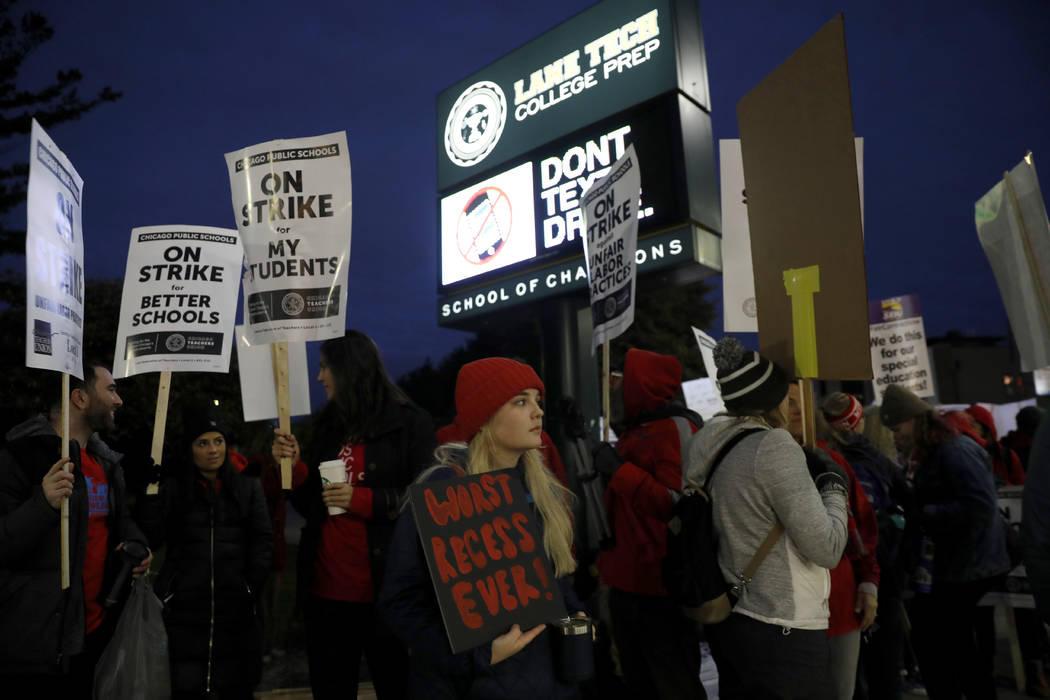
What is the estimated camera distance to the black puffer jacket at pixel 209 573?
4.08 m

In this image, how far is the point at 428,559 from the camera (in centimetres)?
191

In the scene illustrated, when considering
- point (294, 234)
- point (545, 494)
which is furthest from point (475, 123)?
point (545, 494)

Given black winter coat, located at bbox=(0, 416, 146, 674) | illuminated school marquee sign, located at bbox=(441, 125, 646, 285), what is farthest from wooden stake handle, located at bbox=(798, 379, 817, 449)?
illuminated school marquee sign, located at bbox=(441, 125, 646, 285)

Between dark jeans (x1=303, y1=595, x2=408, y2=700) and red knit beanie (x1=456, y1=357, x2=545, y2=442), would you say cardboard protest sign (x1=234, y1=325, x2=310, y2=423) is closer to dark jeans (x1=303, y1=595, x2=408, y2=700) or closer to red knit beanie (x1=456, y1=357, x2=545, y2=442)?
dark jeans (x1=303, y1=595, x2=408, y2=700)

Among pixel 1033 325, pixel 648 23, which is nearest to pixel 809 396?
pixel 1033 325

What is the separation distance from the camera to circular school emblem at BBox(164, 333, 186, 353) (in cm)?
458

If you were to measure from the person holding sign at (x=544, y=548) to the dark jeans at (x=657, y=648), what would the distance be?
1.37 m

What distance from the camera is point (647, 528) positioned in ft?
12.5

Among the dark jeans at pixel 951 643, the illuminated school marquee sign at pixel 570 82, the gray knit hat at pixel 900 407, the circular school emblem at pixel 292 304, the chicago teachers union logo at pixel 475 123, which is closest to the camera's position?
the circular school emblem at pixel 292 304

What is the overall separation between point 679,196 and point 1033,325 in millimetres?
7172

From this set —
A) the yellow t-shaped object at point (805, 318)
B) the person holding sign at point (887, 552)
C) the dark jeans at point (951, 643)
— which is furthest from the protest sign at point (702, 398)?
the yellow t-shaped object at point (805, 318)

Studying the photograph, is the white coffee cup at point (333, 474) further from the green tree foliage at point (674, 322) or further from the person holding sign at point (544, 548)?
the green tree foliage at point (674, 322)

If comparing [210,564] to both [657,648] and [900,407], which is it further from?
[900,407]

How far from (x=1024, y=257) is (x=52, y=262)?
4.51 m
